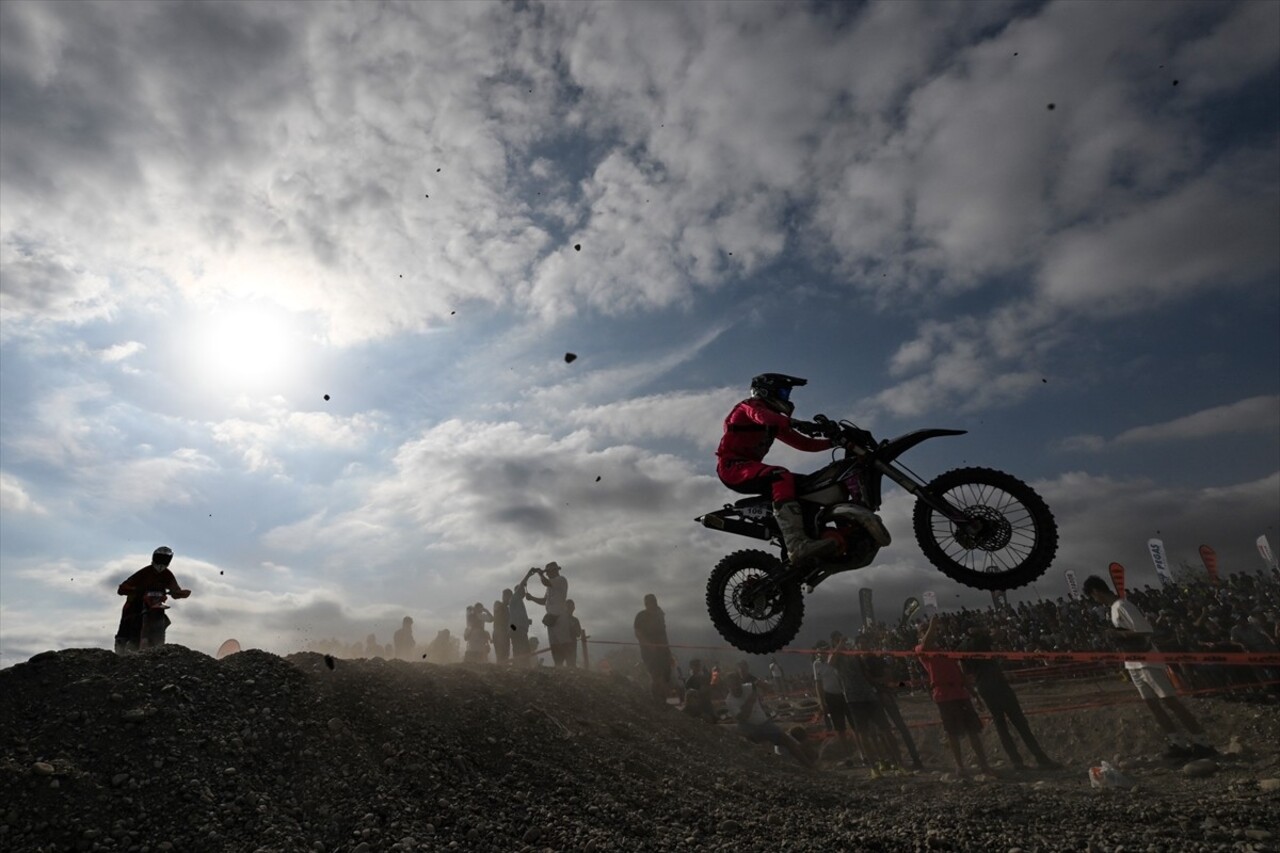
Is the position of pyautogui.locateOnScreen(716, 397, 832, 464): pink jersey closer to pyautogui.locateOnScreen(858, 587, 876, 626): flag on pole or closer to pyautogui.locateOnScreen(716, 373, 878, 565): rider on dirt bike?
pyautogui.locateOnScreen(716, 373, 878, 565): rider on dirt bike

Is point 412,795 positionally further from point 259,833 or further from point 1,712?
point 1,712

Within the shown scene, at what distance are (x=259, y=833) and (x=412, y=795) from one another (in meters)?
1.60

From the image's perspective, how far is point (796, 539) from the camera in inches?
235

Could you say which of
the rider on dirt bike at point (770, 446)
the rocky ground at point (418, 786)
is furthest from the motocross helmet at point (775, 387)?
the rocky ground at point (418, 786)

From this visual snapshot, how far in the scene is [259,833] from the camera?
609cm

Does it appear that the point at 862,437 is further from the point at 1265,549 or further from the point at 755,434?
the point at 1265,549

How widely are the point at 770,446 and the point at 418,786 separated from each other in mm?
5613

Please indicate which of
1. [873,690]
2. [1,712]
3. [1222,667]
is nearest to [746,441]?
[1,712]

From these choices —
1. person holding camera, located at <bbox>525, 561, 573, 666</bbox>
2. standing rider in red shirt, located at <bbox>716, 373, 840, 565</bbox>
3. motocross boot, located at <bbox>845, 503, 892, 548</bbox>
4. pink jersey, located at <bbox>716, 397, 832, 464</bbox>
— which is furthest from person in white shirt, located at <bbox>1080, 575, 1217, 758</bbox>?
person holding camera, located at <bbox>525, 561, 573, 666</bbox>

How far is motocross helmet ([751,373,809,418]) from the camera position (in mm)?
6004

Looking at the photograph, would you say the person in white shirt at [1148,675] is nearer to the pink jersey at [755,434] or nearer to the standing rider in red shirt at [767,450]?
the standing rider in red shirt at [767,450]

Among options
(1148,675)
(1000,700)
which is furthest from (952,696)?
(1148,675)

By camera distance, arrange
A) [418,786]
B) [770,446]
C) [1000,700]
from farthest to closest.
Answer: [1000,700] → [418,786] → [770,446]

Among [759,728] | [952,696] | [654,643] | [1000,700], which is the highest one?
[654,643]
